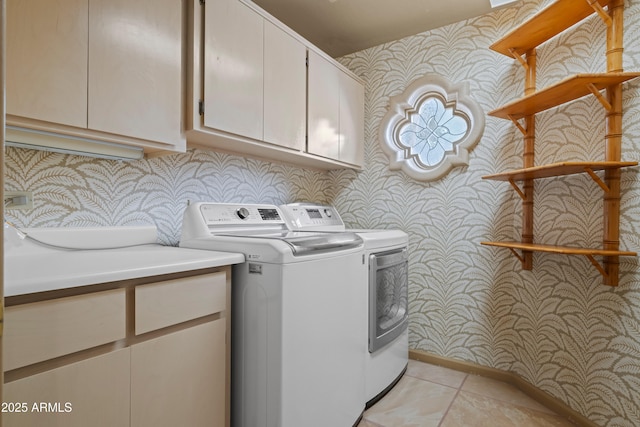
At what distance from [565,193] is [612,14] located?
884mm

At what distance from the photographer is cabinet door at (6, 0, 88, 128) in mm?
1021

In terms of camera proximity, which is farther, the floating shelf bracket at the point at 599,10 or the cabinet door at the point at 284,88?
the cabinet door at the point at 284,88

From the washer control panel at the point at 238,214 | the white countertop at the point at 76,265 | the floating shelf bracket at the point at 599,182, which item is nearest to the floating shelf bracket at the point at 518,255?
the floating shelf bracket at the point at 599,182

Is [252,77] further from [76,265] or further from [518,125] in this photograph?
[518,125]

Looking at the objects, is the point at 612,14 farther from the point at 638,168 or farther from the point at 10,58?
the point at 10,58

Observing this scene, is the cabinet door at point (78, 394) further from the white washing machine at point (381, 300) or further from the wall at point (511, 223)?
the wall at point (511, 223)

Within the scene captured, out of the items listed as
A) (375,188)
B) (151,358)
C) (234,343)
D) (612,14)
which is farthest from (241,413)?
(612,14)

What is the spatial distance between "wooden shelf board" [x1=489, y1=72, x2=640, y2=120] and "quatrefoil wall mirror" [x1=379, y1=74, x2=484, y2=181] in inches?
10.6

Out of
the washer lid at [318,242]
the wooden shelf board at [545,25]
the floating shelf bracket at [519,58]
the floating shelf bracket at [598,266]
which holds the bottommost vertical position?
the floating shelf bracket at [598,266]

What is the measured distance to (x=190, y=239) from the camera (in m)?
1.62

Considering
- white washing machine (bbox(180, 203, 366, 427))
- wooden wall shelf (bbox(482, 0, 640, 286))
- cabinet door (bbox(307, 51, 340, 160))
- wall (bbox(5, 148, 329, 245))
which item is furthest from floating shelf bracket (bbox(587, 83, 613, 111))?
wall (bbox(5, 148, 329, 245))

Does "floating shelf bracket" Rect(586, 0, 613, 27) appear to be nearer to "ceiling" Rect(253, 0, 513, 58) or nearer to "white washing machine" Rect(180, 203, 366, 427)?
"ceiling" Rect(253, 0, 513, 58)

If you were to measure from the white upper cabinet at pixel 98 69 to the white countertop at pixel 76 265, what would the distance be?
44 centimetres

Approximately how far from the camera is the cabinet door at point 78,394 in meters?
0.82
